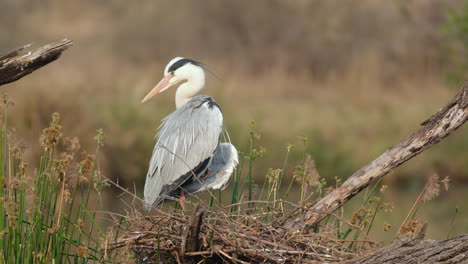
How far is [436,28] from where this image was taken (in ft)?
46.4

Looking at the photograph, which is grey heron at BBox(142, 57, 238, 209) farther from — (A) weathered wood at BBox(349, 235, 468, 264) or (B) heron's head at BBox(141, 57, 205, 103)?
(A) weathered wood at BBox(349, 235, 468, 264)

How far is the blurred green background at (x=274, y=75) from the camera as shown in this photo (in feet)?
34.9

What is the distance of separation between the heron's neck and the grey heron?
0.31 meters

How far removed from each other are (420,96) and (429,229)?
4487 mm

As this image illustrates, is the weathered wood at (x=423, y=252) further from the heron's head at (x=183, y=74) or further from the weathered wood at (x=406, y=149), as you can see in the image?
the heron's head at (x=183, y=74)

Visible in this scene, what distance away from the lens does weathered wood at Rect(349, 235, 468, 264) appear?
3225 mm

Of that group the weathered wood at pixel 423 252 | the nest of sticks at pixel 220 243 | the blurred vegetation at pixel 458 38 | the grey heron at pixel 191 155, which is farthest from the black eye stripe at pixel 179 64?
the blurred vegetation at pixel 458 38

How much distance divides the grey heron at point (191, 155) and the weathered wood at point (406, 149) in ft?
4.29

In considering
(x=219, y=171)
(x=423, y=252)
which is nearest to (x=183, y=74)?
(x=219, y=171)

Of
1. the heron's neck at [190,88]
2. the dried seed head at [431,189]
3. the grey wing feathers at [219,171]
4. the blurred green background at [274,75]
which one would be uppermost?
the blurred green background at [274,75]

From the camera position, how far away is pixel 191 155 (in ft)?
16.8

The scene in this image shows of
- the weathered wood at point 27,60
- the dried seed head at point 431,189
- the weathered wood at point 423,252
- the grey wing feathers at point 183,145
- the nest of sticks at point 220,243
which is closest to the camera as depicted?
the weathered wood at point 423,252

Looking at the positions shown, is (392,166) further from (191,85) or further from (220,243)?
(191,85)

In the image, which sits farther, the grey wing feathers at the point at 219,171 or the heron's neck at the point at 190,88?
the heron's neck at the point at 190,88
